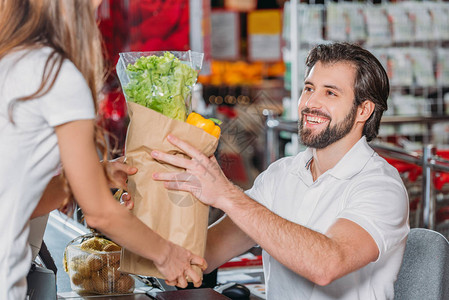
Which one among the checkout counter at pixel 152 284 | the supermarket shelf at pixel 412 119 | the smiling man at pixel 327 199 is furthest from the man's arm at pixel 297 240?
the supermarket shelf at pixel 412 119

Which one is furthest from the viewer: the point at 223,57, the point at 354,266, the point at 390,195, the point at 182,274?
the point at 223,57

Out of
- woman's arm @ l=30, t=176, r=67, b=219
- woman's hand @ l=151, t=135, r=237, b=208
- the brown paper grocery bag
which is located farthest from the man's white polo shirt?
woman's arm @ l=30, t=176, r=67, b=219

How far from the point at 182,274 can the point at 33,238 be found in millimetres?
470

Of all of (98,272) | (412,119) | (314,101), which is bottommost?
(412,119)

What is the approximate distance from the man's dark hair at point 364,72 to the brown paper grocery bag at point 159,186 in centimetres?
76

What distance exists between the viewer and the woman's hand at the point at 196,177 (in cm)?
159

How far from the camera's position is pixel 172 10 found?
6148mm

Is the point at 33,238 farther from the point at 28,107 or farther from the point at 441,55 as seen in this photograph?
Result: the point at 441,55

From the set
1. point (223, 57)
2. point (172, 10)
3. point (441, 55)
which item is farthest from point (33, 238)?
point (223, 57)

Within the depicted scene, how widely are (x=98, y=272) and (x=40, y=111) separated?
71 centimetres

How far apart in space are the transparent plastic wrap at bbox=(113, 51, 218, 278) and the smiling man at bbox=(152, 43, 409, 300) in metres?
0.03

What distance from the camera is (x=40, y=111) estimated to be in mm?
1333

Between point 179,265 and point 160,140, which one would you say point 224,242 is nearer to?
point 179,265

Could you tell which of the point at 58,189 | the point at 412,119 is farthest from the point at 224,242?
the point at 412,119
